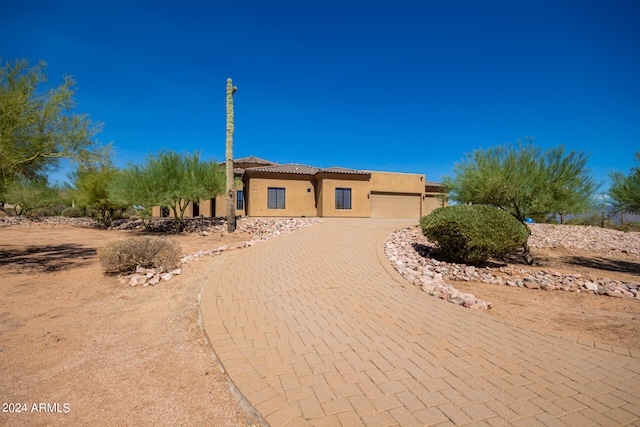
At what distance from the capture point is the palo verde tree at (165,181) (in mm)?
16422

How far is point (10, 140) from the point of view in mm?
7082

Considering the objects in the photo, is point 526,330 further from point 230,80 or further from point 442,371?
point 230,80

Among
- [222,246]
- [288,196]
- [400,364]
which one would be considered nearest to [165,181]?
[222,246]

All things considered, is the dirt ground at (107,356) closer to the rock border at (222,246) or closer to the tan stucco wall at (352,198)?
the rock border at (222,246)

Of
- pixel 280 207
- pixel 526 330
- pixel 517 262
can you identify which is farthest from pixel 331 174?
pixel 526 330

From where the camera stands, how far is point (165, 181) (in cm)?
1650

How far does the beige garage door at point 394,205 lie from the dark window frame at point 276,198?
7.89 m

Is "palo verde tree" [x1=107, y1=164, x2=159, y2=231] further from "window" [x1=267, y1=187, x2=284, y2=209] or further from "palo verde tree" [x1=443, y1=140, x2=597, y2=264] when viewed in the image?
"palo verde tree" [x1=443, y1=140, x2=597, y2=264]

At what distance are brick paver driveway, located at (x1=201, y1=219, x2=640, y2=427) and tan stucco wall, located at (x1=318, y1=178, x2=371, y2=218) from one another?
725 inches

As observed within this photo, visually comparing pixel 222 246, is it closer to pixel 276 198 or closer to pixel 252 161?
pixel 276 198

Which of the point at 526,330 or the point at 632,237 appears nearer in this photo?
the point at 526,330

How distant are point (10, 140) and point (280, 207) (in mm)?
17320

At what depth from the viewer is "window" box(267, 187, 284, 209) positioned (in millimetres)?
23516

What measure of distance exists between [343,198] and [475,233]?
1663 cm
